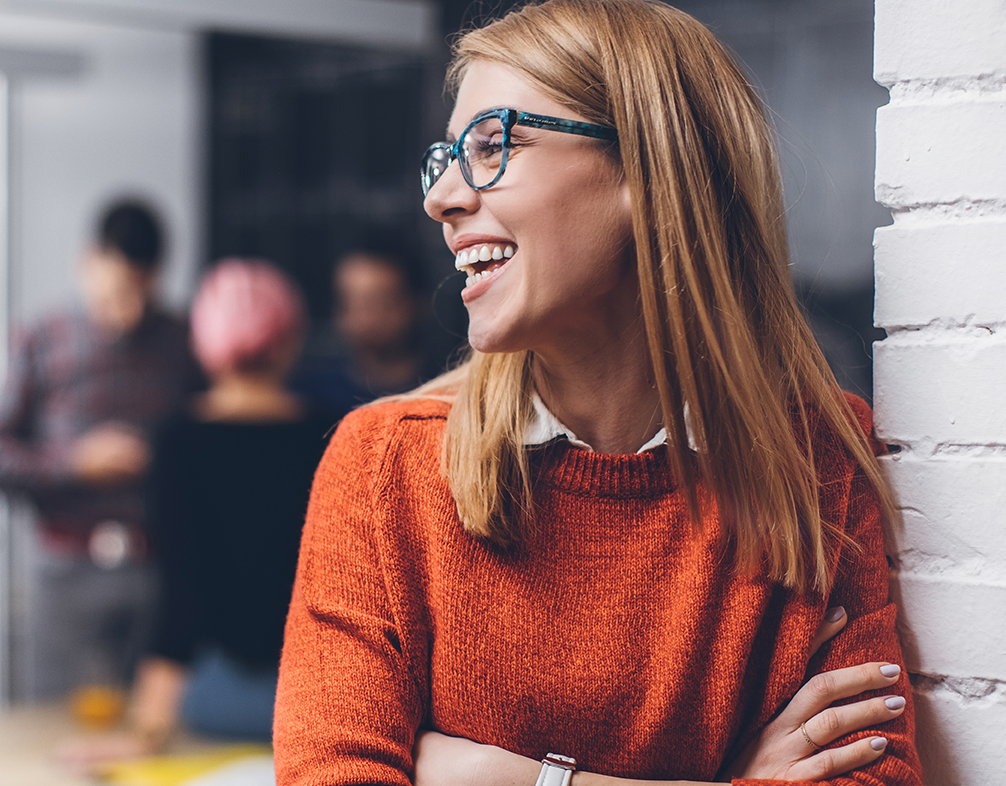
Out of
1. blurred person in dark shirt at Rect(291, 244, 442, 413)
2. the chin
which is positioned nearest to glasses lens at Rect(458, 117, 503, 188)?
the chin

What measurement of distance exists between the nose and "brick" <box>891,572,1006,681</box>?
673 mm

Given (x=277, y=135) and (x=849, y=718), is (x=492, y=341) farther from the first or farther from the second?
(x=277, y=135)

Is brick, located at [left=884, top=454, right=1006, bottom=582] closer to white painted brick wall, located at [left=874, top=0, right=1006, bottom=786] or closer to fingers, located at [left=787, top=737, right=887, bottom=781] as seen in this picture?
white painted brick wall, located at [left=874, top=0, right=1006, bottom=786]

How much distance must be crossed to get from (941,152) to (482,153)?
0.51 meters

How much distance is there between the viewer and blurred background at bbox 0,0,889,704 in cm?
334

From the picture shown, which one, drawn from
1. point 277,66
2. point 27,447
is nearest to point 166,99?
point 277,66

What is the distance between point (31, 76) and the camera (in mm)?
3615

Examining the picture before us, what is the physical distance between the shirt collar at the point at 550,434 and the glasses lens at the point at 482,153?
29 centimetres

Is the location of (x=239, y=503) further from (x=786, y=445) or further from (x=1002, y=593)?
(x=1002, y=593)

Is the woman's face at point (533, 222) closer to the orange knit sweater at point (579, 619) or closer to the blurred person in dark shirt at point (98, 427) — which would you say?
the orange knit sweater at point (579, 619)

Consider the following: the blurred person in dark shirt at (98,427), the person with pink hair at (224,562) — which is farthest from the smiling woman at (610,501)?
the blurred person in dark shirt at (98,427)

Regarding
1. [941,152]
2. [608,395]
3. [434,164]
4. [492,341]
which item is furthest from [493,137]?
[941,152]

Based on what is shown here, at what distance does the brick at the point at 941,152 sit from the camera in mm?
1101

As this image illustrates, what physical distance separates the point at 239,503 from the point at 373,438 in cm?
104
